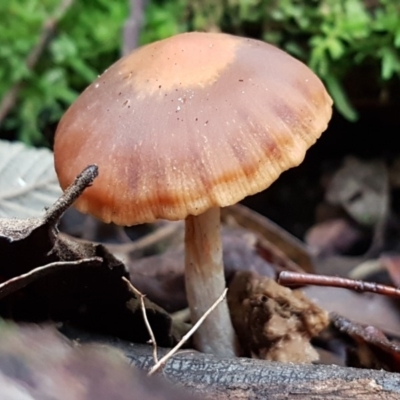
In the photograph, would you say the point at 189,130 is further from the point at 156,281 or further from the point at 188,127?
the point at 156,281

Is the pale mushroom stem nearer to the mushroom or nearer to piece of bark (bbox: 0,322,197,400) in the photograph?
the mushroom

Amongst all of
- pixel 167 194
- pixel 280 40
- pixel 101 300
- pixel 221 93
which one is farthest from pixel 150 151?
pixel 280 40

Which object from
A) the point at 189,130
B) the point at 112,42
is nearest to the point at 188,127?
the point at 189,130

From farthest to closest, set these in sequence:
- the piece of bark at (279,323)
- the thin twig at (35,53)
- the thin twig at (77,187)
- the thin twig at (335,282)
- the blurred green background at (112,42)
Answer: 1. the thin twig at (35,53)
2. the blurred green background at (112,42)
3. the piece of bark at (279,323)
4. the thin twig at (335,282)
5. the thin twig at (77,187)

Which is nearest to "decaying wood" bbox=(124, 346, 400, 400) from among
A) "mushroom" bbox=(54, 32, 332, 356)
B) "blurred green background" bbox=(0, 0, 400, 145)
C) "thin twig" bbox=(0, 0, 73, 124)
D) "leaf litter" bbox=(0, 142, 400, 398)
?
"leaf litter" bbox=(0, 142, 400, 398)

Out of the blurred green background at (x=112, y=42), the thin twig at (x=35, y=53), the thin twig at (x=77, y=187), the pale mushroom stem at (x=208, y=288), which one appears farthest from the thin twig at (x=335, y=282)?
the thin twig at (x=35, y=53)

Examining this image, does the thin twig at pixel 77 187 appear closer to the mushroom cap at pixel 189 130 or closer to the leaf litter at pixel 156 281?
the leaf litter at pixel 156 281
